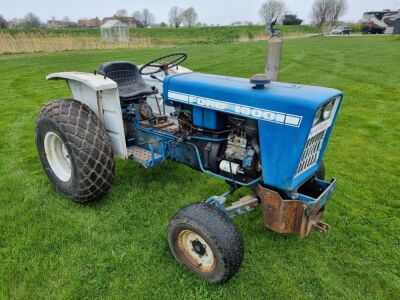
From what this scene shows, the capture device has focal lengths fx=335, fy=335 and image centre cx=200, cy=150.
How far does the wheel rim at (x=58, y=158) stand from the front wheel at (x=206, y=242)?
61.0 inches

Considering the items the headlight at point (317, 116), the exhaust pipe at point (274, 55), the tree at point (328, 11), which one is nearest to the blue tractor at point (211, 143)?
the headlight at point (317, 116)

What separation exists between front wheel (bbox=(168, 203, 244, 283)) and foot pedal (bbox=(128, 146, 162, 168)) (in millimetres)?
935

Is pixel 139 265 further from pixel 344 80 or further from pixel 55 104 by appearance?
pixel 344 80

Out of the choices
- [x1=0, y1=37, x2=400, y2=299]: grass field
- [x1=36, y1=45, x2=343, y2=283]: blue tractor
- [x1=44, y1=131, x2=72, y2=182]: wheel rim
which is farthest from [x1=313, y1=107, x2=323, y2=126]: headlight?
[x1=44, y1=131, x2=72, y2=182]: wheel rim

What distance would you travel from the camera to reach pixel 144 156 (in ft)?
10.9

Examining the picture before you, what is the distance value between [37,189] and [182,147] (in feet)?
5.44

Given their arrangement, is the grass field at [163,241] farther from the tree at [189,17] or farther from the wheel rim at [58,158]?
the tree at [189,17]

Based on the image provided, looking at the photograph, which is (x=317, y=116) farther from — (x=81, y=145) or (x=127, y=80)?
A: (x=127, y=80)

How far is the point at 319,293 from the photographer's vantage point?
2.33 metres

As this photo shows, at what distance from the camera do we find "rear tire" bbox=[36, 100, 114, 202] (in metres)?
2.89

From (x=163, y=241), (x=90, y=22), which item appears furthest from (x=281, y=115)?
(x=90, y=22)

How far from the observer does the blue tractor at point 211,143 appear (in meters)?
2.26

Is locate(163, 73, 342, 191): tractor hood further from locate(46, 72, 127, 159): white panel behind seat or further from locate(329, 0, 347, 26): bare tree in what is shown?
locate(329, 0, 347, 26): bare tree

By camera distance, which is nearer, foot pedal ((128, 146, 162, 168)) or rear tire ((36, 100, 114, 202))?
rear tire ((36, 100, 114, 202))
